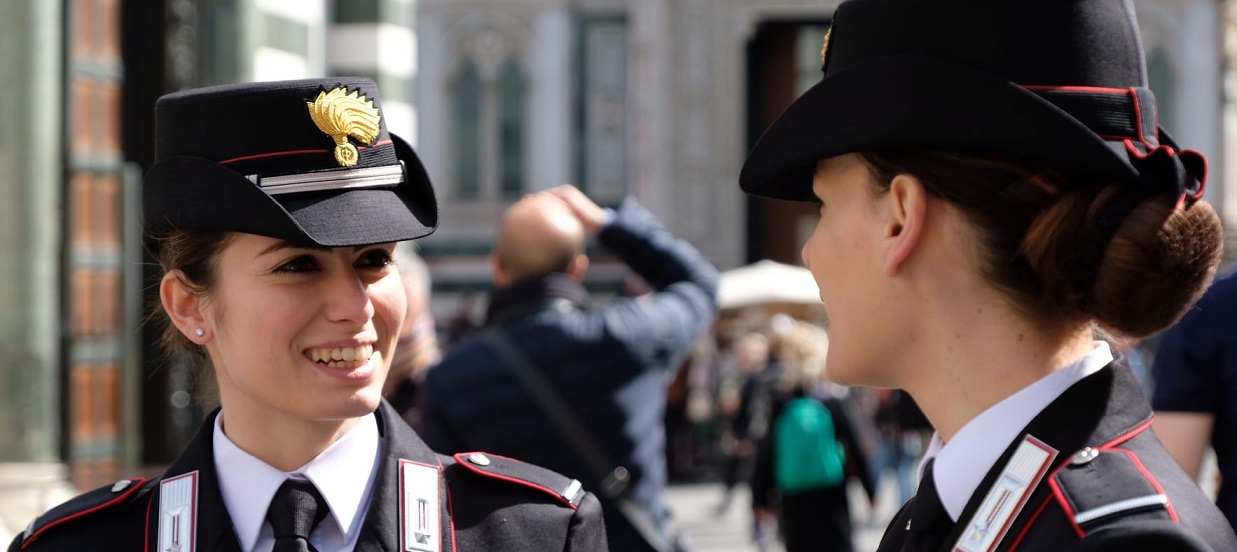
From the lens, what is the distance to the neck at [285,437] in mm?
2430

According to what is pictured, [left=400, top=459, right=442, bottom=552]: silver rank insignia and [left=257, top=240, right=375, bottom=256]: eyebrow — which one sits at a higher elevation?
[left=257, top=240, right=375, bottom=256]: eyebrow

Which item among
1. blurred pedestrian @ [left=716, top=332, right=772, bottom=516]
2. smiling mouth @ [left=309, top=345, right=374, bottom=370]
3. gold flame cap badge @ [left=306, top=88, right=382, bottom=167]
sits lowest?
blurred pedestrian @ [left=716, top=332, right=772, bottom=516]

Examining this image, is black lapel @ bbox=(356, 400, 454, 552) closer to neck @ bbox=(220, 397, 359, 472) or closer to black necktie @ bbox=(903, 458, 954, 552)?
neck @ bbox=(220, 397, 359, 472)

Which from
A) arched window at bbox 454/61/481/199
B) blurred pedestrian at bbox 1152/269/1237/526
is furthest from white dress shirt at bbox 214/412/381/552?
arched window at bbox 454/61/481/199

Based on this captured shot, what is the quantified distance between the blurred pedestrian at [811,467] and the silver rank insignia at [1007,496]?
6631 mm

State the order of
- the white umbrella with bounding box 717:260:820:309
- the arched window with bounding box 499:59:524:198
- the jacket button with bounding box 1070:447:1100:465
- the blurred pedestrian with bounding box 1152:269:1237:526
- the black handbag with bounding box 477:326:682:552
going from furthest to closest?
1. the arched window with bounding box 499:59:524:198
2. the white umbrella with bounding box 717:260:820:309
3. the black handbag with bounding box 477:326:682:552
4. the blurred pedestrian with bounding box 1152:269:1237:526
5. the jacket button with bounding box 1070:447:1100:465

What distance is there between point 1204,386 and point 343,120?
71.2 inches

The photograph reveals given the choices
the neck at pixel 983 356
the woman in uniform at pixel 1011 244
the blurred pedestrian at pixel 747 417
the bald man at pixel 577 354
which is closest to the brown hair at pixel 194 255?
the woman in uniform at pixel 1011 244

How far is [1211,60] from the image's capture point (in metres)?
22.6

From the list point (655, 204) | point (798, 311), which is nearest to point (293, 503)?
point (798, 311)

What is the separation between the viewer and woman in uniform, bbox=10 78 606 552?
93.4 inches

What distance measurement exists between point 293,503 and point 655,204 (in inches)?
778

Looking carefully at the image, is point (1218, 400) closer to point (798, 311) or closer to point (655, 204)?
point (798, 311)

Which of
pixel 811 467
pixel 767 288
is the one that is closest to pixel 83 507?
pixel 811 467
